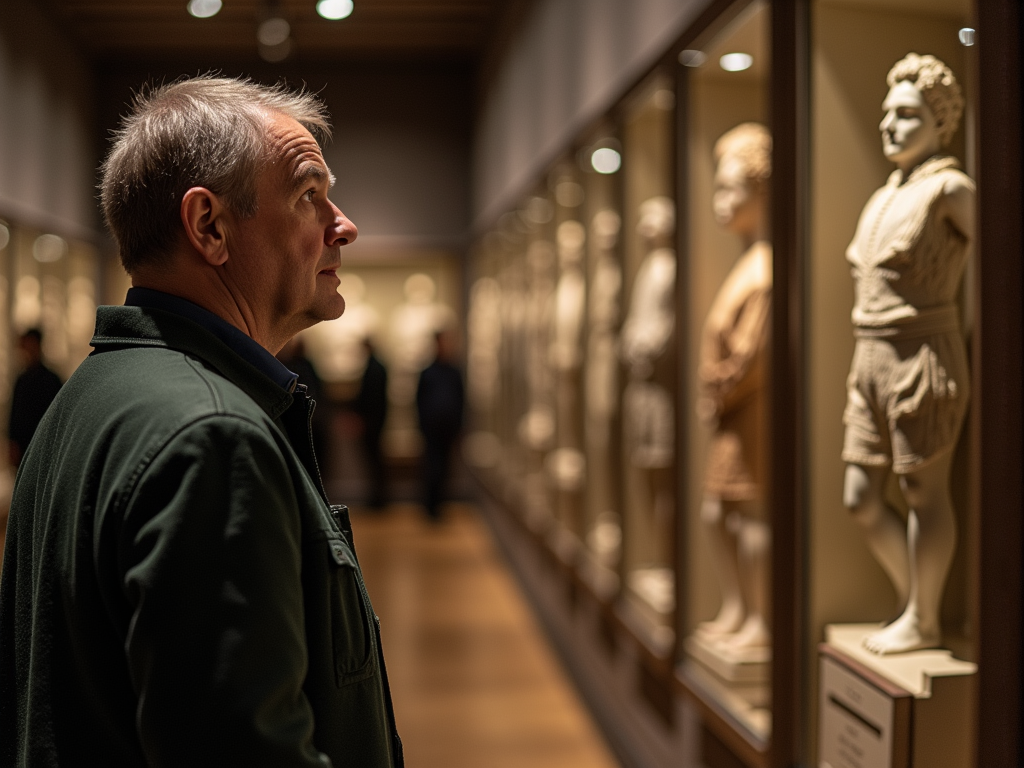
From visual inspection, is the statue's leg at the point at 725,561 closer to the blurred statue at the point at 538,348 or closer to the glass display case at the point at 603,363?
the glass display case at the point at 603,363

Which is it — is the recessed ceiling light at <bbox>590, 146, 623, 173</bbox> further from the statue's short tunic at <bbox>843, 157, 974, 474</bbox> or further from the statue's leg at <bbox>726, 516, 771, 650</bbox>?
the statue's short tunic at <bbox>843, 157, 974, 474</bbox>

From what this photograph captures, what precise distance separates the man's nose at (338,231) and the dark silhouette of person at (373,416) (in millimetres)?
11283

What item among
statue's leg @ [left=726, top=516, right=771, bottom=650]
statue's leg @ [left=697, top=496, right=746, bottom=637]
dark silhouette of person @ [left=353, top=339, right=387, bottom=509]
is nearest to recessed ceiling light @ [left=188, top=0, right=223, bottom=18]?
dark silhouette of person @ [left=353, top=339, right=387, bottom=509]

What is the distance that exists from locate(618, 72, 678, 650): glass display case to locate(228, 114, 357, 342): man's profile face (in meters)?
2.70

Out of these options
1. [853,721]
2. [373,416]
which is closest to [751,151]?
[853,721]

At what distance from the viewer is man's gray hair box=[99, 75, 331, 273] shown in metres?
1.46

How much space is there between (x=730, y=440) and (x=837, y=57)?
1.56 metres

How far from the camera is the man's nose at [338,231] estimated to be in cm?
164

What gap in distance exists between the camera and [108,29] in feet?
32.5

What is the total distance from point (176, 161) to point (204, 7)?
8.00 m

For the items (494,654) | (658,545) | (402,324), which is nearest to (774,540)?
(658,545)

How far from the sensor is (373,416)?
13.1m

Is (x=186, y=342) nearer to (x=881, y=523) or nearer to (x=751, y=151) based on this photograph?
(x=881, y=523)

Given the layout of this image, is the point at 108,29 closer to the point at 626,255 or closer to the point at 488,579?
the point at 488,579
